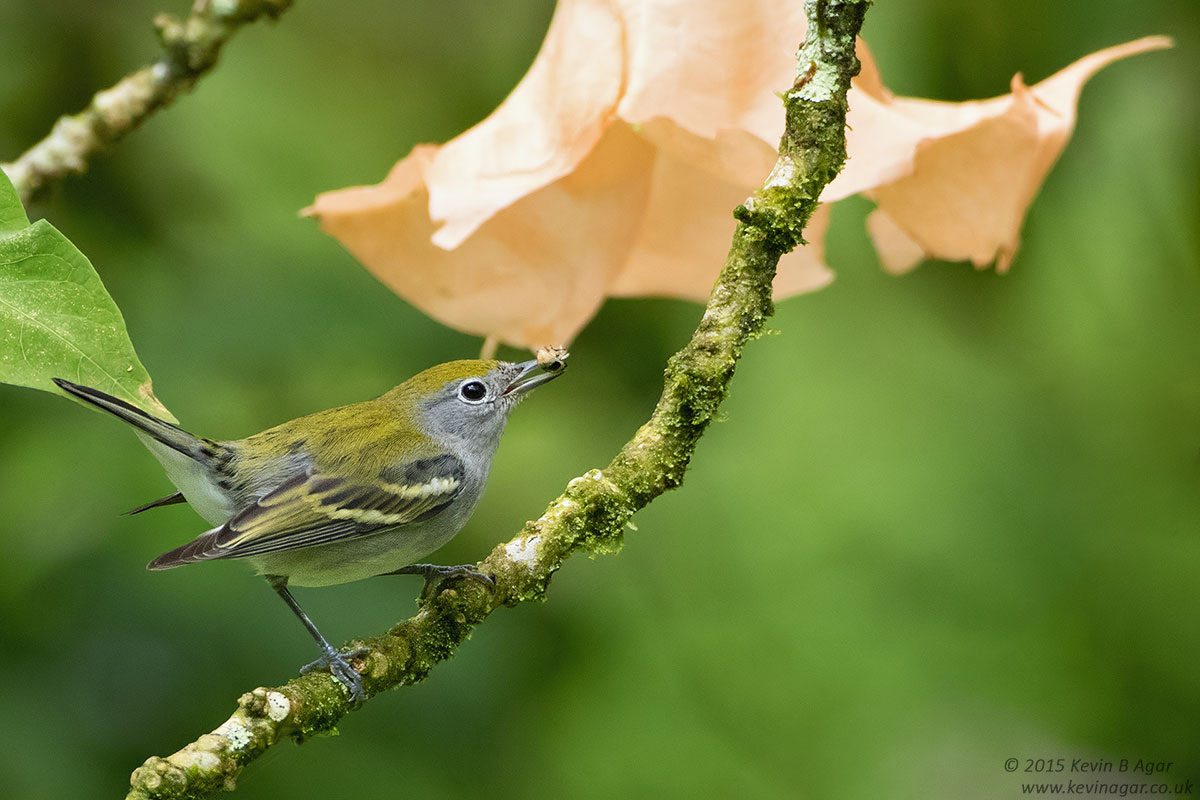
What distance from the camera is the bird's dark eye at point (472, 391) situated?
87.5 inches

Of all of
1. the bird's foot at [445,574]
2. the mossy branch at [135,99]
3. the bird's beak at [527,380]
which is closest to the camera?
the bird's foot at [445,574]

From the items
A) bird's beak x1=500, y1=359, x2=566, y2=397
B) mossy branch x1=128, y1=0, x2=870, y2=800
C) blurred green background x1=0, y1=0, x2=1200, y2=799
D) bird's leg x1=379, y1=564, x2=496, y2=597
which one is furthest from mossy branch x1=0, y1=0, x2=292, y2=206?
mossy branch x1=128, y1=0, x2=870, y2=800

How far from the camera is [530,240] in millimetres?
1565

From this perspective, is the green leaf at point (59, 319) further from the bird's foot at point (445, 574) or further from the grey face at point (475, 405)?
the grey face at point (475, 405)

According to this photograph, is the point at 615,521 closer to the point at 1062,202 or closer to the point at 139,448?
the point at 139,448

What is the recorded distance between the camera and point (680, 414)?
1.40 meters

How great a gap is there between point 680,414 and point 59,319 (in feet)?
2.32

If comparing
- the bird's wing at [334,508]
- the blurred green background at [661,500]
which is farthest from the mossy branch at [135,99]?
the bird's wing at [334,508]

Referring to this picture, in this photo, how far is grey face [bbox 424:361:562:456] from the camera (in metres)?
2.23

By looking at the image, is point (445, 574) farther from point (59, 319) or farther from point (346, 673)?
point (59, 319)

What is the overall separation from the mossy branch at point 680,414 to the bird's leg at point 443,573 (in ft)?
0.05

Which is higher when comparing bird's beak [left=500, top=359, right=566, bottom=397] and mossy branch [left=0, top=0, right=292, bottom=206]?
mossy branch [left=0, top=0, right=292, bottom=206]

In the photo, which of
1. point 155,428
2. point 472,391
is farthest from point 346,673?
point 472,391

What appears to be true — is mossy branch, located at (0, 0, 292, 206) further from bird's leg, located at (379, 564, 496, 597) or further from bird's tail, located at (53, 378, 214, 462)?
bird's leg, located at (379, 564, 496, 597)
